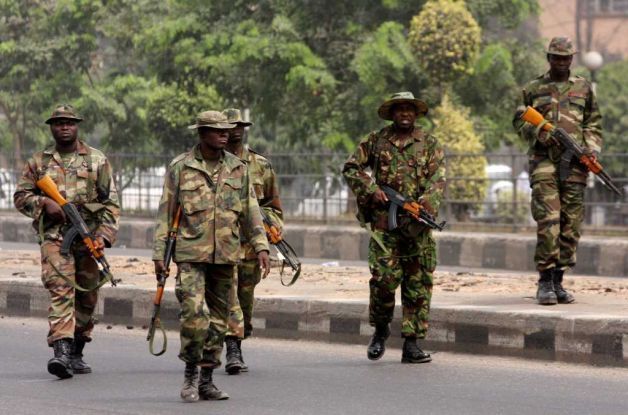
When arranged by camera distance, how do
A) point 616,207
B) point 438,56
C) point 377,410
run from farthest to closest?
1. point 438,56
2. point 616,207
3. point 377,410

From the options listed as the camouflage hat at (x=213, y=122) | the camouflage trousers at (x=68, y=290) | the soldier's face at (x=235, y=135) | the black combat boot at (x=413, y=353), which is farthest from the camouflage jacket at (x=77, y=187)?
the black combat boot at (x=413, y=353)

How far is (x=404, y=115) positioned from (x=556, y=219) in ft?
6.20

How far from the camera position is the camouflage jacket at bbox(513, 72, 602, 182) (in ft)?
39.1

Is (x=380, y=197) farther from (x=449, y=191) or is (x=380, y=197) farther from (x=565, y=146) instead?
(x=449, y=191)

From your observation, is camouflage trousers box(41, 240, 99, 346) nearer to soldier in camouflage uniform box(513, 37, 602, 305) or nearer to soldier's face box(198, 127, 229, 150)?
soldier's face box(198, 127, 229, 150)

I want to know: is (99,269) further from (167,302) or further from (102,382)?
(167,302)

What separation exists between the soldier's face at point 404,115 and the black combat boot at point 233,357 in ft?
5.54

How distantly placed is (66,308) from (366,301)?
113 inches

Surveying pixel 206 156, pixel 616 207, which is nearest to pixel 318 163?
pixel 616 207

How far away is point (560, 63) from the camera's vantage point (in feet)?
38.8

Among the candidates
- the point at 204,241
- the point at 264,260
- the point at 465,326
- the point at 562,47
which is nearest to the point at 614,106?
the point at 562,47

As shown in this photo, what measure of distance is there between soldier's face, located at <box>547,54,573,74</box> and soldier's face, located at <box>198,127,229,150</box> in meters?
3.77

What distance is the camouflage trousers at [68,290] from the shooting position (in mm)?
10156

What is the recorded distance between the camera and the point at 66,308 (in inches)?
402
